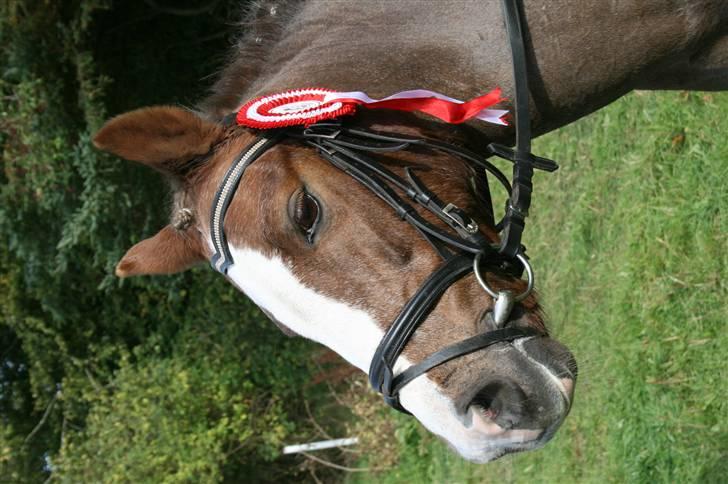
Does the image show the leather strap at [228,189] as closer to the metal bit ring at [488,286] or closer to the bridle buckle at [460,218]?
the bridle buckle at [460,218]

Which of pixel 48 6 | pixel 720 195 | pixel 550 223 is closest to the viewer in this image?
pixel 720 195

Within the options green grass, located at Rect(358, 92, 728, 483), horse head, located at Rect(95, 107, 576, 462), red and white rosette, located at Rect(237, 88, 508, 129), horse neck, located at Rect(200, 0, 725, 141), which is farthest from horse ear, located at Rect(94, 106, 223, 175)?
green grass, located at Rect(358, 92, 728, 483)

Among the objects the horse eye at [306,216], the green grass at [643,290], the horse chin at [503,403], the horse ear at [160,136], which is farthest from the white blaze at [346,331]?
the green grass at [643,290]

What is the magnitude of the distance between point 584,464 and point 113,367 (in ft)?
28.1

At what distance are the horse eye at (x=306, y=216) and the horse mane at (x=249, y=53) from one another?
709 millimetres

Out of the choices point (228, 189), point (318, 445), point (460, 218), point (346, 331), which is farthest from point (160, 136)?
point (318, 445)

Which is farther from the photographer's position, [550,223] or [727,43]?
[550,223]

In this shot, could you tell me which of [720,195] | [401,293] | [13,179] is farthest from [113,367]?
[401,293]

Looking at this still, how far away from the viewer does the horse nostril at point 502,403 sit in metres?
2.15

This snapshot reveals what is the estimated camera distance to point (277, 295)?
2.59m

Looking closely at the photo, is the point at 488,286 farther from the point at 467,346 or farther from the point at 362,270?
the point at 362,270

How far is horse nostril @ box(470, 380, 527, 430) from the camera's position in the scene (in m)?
2.15

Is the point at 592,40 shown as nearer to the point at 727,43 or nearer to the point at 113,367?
the point at 727,43

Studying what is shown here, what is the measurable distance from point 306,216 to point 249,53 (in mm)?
1030
